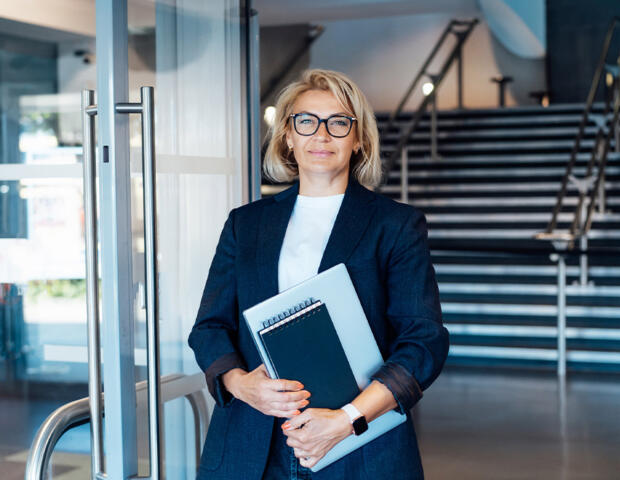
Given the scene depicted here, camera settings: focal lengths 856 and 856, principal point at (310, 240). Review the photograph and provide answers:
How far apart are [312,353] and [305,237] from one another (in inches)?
A: 12.3

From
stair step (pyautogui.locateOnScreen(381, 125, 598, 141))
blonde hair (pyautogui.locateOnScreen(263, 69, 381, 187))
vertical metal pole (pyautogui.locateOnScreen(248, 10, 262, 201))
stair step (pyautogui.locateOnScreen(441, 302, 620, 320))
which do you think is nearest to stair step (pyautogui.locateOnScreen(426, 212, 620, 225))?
stair step (pyautogui.locateOnScreen(441, 302, 620, 320))

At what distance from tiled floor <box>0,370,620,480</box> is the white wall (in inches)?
282

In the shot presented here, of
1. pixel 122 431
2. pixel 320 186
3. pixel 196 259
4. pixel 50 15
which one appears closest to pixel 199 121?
pixel 196 259

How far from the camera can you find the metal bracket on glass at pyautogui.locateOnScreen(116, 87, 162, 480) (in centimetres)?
190

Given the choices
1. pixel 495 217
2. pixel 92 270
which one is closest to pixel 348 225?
pixel 92 270

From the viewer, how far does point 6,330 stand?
2631mm

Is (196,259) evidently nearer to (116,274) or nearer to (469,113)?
(116,274)

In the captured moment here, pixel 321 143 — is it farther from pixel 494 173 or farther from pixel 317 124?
pixel 494 173

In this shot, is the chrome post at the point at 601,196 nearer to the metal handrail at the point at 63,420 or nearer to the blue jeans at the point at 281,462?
the metal handrail at the point at 63,420

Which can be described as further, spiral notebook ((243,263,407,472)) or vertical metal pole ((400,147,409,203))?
vertical metal pole ((400,147,409,203))

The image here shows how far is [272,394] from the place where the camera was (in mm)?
1617

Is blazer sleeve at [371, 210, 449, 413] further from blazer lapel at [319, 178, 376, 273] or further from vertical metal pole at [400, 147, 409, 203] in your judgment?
vertical metal pole at [400, 147, 409, 203]

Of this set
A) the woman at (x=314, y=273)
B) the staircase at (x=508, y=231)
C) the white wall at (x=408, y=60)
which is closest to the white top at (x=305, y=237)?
the woman at (x=314, y=273)

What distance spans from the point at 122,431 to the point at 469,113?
8.51m
